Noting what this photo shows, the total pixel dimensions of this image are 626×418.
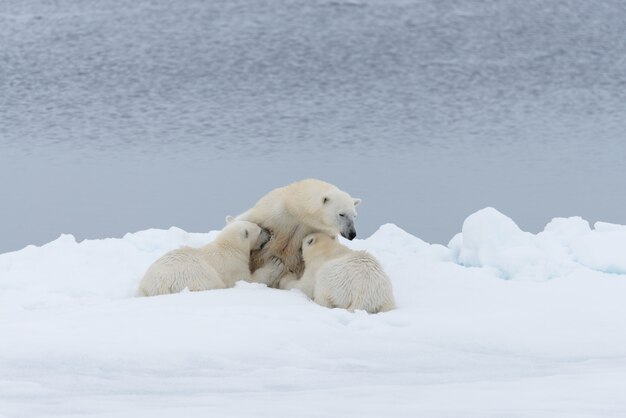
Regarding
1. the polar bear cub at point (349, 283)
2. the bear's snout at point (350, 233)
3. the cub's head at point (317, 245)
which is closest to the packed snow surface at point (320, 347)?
the polar bear cub at point (349, 283)

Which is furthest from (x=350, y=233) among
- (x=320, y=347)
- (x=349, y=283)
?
(x=320, y=347)

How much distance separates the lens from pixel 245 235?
6969mm

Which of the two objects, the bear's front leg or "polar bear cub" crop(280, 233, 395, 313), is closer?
"polar bear cub" crop(280, 233, 395, 313)

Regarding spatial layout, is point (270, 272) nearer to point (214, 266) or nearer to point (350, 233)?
point (214, 266)

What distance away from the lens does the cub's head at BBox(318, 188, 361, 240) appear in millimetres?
6805

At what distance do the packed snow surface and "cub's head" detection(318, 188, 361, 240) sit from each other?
22.5 inches

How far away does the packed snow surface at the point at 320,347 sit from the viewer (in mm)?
3586

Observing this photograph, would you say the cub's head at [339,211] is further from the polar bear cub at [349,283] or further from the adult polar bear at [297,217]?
the polar bear cub at [349,283]

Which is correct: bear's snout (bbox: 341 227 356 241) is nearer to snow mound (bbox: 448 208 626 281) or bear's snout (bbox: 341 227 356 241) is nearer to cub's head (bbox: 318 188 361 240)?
cub's head (bbox: 318 188 361 240)

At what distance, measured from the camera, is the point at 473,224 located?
8.55 metres

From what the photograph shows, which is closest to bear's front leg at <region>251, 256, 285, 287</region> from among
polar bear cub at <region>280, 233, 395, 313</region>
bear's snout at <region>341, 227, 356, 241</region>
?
polar bear cub at <region>280, 233, 395, 313</region>

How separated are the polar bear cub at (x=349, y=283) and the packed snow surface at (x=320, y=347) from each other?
0.46 ft

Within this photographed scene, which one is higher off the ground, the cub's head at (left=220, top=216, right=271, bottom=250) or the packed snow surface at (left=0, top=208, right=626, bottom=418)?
the cub's head at (left=220, top=216, right=271, bottom=250)

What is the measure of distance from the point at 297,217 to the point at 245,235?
41 centimetres
